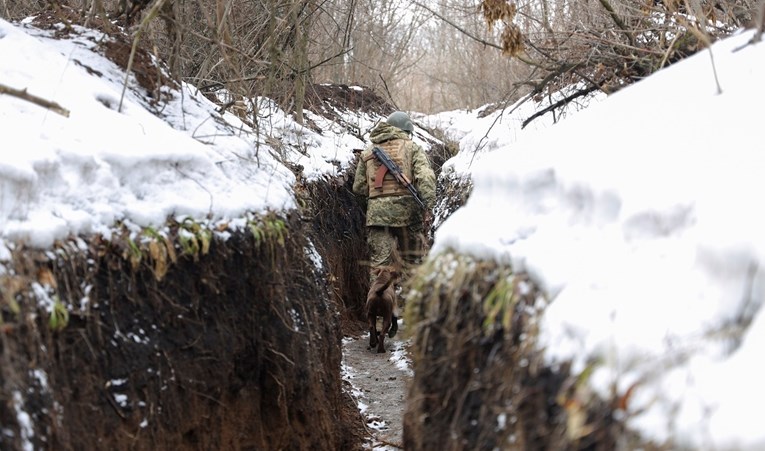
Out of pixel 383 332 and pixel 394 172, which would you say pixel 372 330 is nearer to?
pixel 383 332

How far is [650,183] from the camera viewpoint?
9.09 ft

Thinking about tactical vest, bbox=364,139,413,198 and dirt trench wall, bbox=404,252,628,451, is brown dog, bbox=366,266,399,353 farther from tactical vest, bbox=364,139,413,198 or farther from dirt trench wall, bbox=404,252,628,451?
dirt trench wall, bbox=404,252,628,451

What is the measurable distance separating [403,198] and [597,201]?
19.1 ft

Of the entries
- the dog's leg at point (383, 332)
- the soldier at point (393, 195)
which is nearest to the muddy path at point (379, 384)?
the dog's leg at point (383, 332)

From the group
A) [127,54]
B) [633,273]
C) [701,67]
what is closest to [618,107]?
[701,67]

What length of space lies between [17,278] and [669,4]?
4.90m

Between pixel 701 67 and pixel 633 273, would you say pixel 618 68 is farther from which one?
pixel 633 273

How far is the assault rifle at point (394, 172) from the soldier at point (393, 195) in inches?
1.6

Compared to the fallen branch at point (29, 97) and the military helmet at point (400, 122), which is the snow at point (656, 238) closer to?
the fallen branch at point (29, 97)

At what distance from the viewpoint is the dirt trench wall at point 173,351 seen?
3.28 m

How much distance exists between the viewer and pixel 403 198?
28.5 feet

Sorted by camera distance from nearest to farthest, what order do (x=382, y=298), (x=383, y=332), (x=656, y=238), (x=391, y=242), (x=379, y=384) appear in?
(x=656, y=238) < (x=379, y=384) < (x=382, y=298) < (x=383, y=332) < (x=391, y=242)

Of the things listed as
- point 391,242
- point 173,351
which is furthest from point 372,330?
point 173,351

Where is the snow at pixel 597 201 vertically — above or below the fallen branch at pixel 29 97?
below
